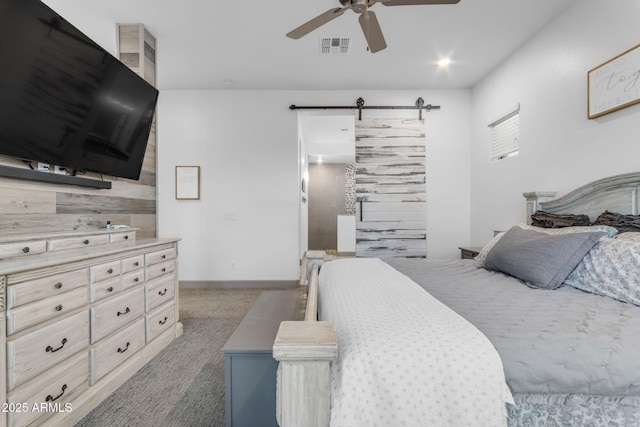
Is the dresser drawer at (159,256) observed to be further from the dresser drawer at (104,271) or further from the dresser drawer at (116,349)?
the dresser drawer at (116,349)

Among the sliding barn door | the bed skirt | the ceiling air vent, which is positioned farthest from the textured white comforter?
the sliding barn door

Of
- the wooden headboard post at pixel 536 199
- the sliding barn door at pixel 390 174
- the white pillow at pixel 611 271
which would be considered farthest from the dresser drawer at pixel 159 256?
the wooden headboard post at pixel 536 199

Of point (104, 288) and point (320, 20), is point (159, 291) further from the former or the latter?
point (320, 20)

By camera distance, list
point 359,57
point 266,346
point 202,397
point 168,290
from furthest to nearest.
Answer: point 359,57, point 168,290, point 202,397, point 266,346

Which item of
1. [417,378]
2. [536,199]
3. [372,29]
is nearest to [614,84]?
[536,199]

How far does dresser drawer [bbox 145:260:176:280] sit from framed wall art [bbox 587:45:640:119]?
3.46 meters

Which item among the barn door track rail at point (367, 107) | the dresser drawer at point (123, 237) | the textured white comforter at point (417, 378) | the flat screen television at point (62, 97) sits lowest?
the textured white comforter at point (417, 378)

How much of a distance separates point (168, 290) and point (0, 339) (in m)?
1.35

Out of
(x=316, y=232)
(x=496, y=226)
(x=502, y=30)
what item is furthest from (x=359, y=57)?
(x=316, y=232)

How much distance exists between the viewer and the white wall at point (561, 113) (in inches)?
81.0

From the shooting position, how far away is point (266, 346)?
142cm

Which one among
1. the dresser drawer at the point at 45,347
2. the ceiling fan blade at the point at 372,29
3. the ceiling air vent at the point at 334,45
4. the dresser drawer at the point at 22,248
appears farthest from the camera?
the ceiling air vent at the point at 334,45

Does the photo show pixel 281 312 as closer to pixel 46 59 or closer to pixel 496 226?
pixel 46 59

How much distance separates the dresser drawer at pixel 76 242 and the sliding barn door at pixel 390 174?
298cm
